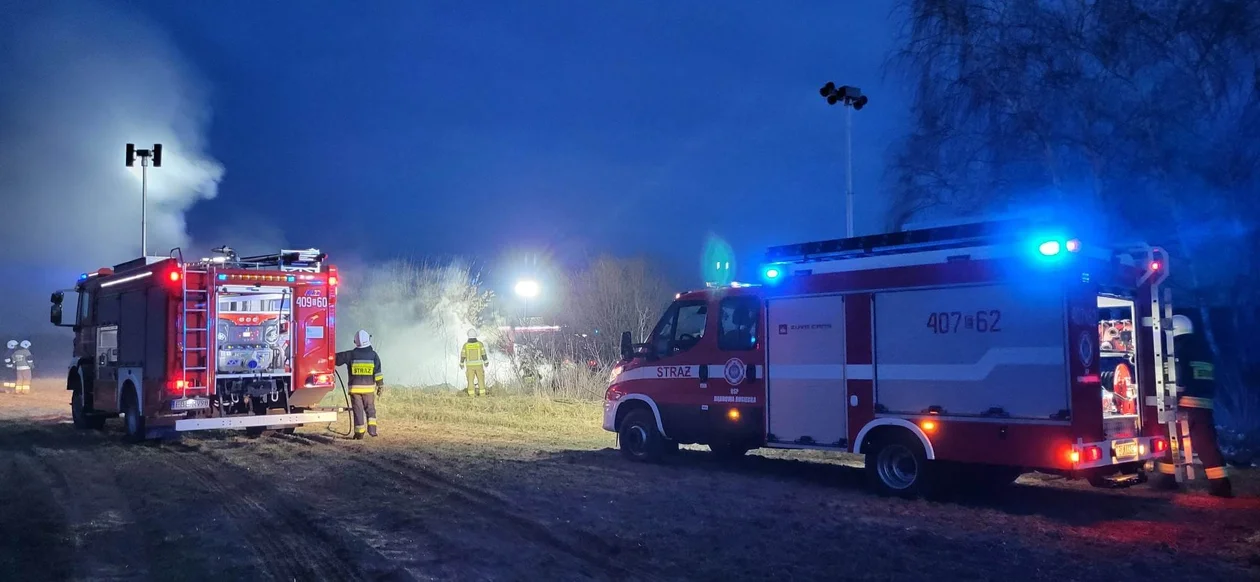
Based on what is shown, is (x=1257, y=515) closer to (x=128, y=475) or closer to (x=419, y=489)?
(x=419, y=489)

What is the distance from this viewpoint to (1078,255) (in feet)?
26.1

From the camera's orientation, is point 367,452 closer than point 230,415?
Yes

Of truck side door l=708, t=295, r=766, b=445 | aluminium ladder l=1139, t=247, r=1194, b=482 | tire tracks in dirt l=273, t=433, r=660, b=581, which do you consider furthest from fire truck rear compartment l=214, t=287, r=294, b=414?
aluminium ladder l=1139, t=247, r=1194, b=482

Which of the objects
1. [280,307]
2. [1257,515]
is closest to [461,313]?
[280,307]

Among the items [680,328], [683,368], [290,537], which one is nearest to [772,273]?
[680,328]

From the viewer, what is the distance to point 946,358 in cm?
865

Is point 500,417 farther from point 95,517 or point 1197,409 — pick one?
point 1197,409

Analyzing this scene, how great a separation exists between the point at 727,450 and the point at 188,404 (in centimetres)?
766

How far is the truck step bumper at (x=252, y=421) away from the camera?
13.1m

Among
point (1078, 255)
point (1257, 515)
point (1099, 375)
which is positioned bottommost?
point (1257, 515)

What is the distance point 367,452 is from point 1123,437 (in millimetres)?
8982

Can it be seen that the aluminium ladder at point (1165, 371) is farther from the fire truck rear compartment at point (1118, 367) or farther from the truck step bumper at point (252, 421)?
the truck step bumper at point (252, 421)

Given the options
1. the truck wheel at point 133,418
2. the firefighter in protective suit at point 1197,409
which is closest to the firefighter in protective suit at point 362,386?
the truck wheel at point 133,418

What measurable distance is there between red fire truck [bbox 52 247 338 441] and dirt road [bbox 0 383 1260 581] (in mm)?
1655
